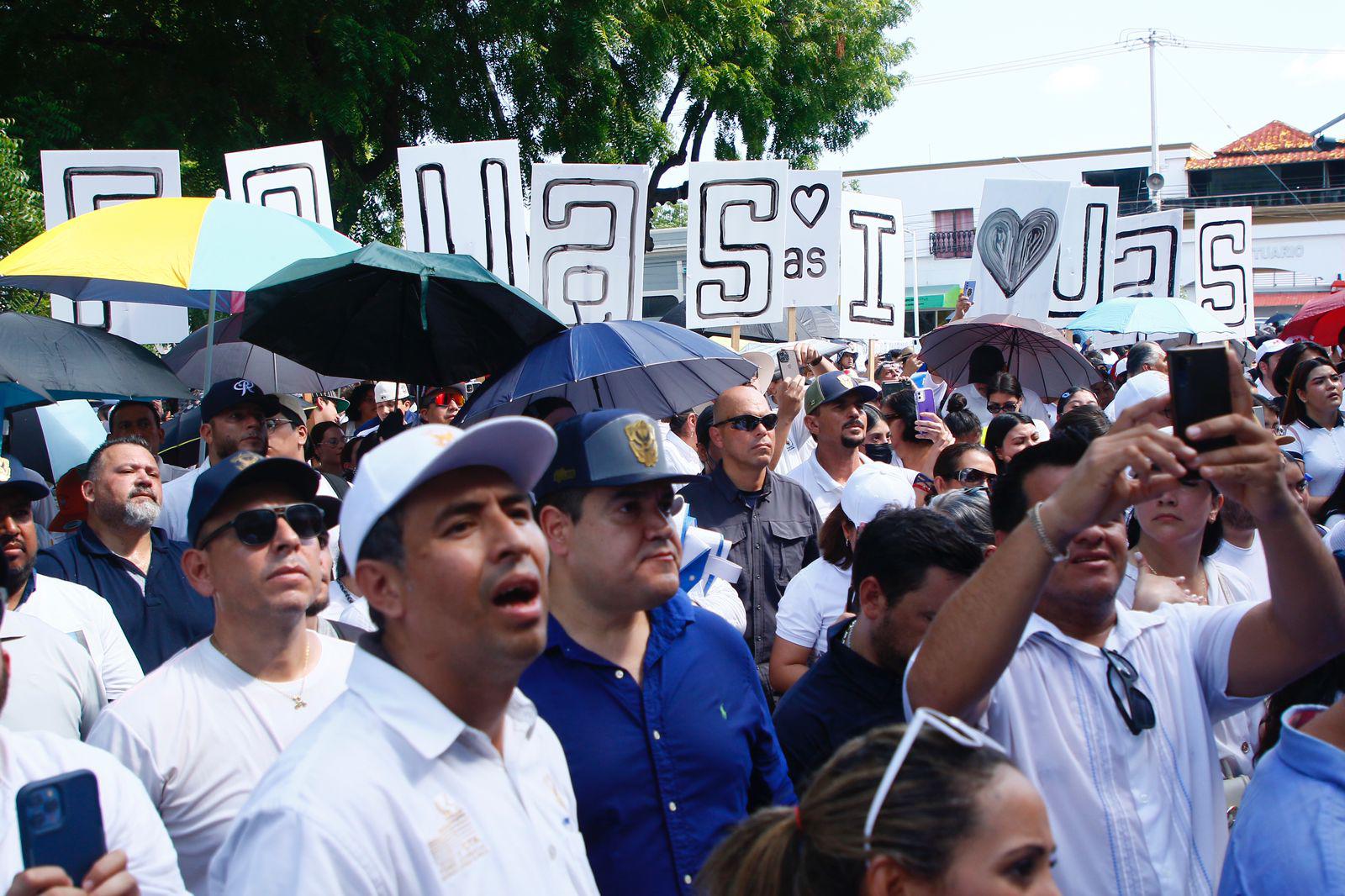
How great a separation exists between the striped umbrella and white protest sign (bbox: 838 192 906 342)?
855mm

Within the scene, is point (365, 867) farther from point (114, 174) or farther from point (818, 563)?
point (114, 174)

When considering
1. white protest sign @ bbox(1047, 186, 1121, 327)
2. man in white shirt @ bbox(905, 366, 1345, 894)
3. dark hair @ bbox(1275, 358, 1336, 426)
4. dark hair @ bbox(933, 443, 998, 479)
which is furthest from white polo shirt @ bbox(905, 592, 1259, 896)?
white protest sign @ bbox(1047, 186, 1121, 327)

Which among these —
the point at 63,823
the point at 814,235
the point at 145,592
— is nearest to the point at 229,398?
the point at 145,592

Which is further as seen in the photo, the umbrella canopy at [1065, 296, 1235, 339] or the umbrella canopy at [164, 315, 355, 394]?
the umbrella canopy at [1065, 296, 1235, 339]

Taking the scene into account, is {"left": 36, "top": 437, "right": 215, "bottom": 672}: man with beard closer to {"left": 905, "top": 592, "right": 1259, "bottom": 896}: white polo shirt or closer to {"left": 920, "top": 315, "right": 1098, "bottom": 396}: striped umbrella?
{"left": 905, "top": 592, "right": 1259, "bottom": 896}: white polo shirt

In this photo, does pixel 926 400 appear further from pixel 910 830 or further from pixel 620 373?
pixel 910 830

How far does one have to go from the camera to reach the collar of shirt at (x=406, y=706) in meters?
1.73

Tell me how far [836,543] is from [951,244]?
133 feet

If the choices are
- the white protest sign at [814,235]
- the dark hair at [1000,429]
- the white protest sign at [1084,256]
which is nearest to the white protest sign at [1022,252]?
the white protest sign at [1084,256]

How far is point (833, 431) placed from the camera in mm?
5762

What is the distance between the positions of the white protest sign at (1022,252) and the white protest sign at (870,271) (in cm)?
65

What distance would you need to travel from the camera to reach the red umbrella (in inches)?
423

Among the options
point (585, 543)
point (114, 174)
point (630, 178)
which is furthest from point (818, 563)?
point (114, 174)

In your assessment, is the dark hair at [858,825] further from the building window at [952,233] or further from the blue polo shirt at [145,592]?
the building window at [952,233]
